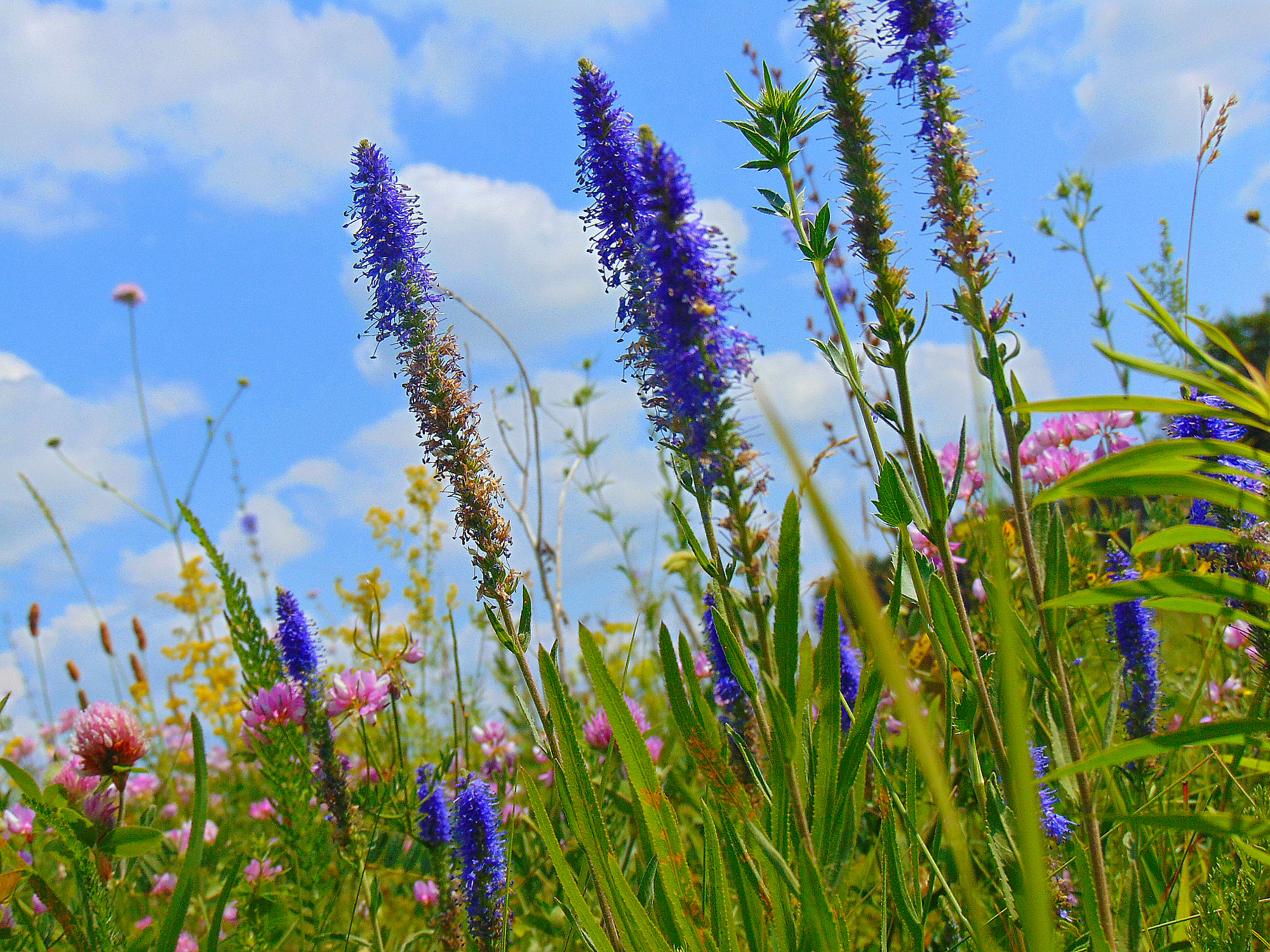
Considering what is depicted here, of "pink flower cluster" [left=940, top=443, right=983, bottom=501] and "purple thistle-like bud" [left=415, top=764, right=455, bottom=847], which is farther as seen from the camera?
"pink flower cluster" [left=940, top=443, right=983, bottom=501]

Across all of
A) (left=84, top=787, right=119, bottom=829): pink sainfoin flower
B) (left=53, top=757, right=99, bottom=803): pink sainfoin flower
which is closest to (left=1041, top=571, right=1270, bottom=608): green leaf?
(left=84, top=787, right=119, bottom=829): pink sainfoin flower

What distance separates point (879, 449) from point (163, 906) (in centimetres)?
294

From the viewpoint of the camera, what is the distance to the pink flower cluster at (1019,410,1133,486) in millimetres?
3109

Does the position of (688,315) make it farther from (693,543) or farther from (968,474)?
(968,474)

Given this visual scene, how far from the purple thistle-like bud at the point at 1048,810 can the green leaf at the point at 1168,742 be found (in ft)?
2.77

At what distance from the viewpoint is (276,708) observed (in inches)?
94.7

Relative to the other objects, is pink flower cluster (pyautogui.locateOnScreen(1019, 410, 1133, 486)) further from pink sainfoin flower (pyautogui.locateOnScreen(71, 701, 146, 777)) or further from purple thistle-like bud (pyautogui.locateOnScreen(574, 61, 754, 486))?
pink sainfoin flower (pyautogui.locateOnScreen(71, 701, 146, 777))

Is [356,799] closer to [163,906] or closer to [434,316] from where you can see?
[163,906]

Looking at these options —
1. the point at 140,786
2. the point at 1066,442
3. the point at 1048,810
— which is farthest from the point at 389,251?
the point at 140,786

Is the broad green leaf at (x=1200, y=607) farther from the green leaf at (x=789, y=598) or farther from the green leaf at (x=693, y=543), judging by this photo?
the green leaf at (x=693, y=543)

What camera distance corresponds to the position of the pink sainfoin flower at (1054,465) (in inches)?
121

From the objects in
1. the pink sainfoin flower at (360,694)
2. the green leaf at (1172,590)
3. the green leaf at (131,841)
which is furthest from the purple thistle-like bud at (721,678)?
the green leaf at (1172,590)

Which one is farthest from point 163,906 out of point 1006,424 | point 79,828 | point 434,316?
point 1006,424

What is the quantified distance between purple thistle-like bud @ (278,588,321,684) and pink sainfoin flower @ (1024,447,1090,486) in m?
2.58
